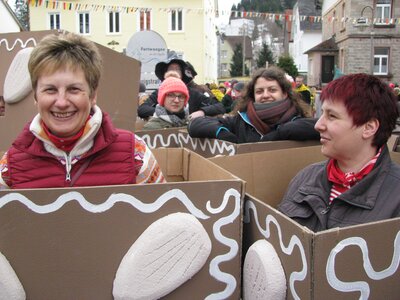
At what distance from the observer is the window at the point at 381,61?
83.8 ft

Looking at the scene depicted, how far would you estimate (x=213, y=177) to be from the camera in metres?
1.86

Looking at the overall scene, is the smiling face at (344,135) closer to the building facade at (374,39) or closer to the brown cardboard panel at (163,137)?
the brown cardboard panel at (163,137)

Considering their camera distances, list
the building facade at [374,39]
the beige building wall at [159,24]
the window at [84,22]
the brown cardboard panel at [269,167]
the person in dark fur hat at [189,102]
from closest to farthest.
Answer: the brown cardboard panel at [269,167] < the person in dark fur hat at [189,102] < the building facade at [374,39] < the beige building wall at [159,24] < the window at [84,22]

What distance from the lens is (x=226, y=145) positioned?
272 centimetres

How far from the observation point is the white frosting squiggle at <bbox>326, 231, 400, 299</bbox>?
1274 millimetres

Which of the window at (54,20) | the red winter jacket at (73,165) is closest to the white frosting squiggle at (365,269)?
the red winter jacket at (73,165)

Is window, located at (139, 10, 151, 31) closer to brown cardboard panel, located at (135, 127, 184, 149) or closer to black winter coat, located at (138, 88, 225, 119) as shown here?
black winter coat, located at (138, 88, 225, 119)

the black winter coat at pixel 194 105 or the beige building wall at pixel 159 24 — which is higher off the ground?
the beige building wall at pixel 159 24

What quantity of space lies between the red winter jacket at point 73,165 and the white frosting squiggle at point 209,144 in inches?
39.3

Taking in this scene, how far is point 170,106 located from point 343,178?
6.85 feet

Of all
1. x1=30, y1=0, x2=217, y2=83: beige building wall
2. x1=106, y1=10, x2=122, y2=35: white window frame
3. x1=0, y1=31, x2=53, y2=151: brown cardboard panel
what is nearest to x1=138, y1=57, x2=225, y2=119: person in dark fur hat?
x1=0, y1=31, x2=53, y2=151: brown cardboard panel

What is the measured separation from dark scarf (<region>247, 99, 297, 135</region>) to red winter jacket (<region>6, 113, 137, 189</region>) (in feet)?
4.23

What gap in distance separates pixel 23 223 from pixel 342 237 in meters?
0.90

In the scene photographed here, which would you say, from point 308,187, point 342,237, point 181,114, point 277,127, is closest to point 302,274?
point 342,237
